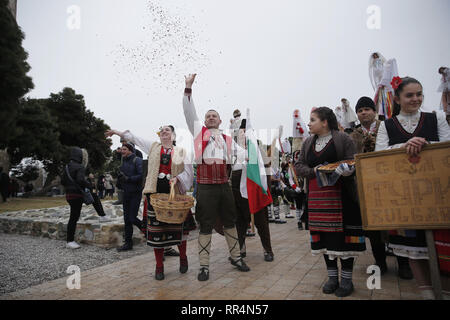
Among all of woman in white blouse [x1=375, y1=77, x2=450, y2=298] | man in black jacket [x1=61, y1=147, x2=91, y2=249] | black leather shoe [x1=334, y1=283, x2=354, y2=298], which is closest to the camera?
woman in white blouse [x1=375, y1=77, x2=450, y2=298]

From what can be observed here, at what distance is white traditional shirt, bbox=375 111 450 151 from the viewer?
2.34 meters

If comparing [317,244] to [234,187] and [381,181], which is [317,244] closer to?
[381,181]

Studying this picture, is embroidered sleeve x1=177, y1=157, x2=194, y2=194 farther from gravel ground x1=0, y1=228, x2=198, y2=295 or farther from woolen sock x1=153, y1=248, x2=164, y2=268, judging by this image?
gravel ground x1=0, y1=228, x2=198, y2=295

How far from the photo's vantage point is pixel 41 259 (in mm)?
4875

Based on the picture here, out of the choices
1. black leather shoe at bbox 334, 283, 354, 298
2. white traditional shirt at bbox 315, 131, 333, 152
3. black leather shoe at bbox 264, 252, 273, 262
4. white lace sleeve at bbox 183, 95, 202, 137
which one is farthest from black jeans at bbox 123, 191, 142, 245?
black leather shoe at bbox 334, 283, 354, 298

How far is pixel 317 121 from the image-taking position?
3023 millimetres

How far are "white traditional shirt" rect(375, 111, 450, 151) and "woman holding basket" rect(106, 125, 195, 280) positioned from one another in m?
2.46

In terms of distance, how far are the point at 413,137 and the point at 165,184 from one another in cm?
298

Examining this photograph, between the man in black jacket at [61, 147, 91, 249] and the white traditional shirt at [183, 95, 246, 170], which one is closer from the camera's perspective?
the white traditional shirt at [183, 95, 246, 170]

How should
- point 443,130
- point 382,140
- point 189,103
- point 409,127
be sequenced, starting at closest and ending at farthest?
point 443,130 → point 409,127 → point 382,140 → point 189,103

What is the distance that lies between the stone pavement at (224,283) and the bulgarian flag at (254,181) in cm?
94

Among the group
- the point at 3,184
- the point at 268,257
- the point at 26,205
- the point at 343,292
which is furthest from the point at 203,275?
the point at 3,184

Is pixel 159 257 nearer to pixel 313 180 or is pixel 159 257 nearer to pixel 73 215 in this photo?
pixel 313 180
